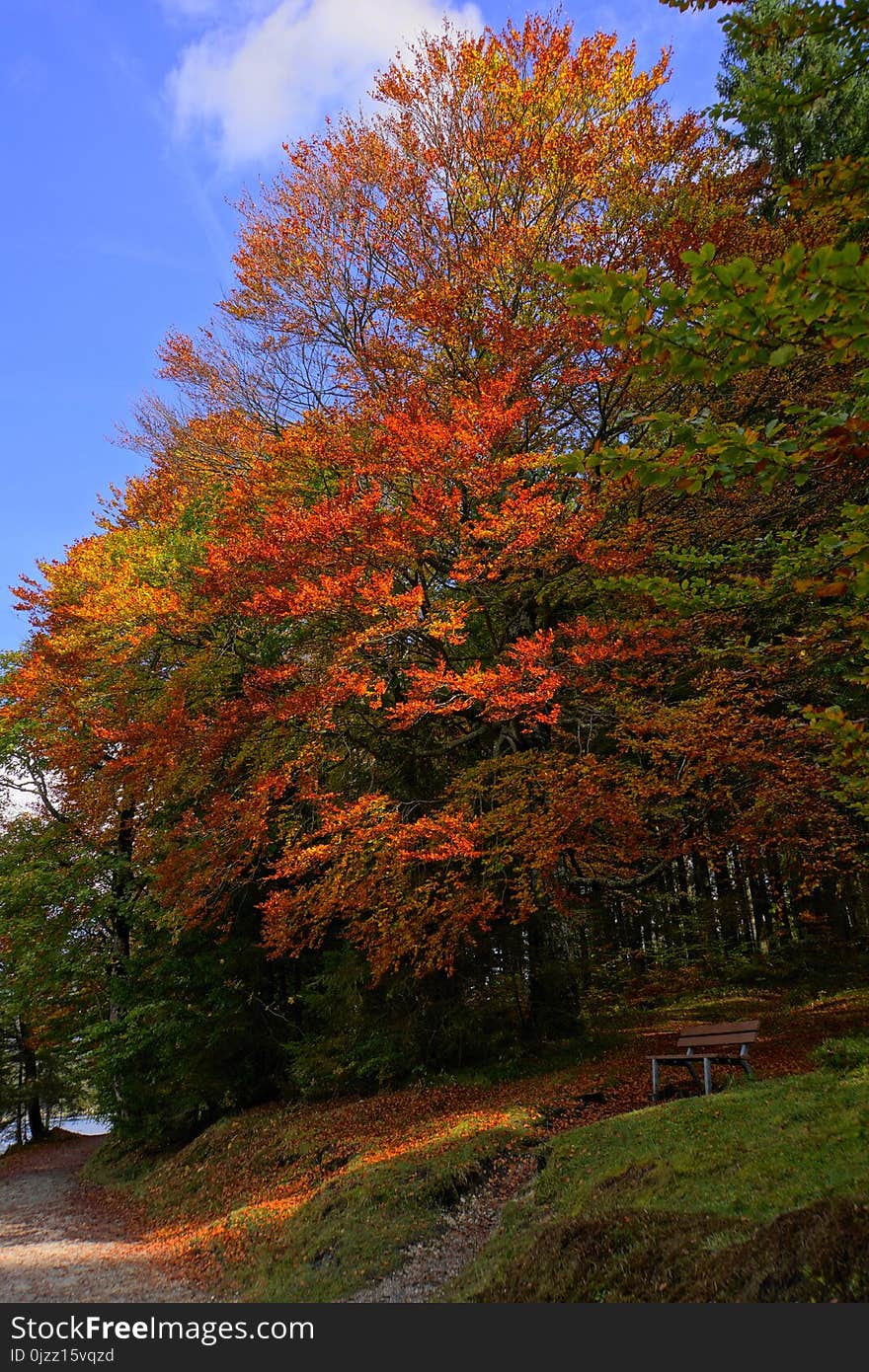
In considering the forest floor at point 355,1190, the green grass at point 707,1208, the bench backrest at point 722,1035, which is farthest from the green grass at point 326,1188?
the bench backrest at point 722,1035

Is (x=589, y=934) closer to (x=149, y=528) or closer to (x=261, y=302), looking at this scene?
(x=149, y=528)

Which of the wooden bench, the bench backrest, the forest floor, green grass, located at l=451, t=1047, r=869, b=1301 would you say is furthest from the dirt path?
the bench backrest

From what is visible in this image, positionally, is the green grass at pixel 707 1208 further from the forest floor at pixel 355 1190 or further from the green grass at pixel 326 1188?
the green grass at pixel 326 1188

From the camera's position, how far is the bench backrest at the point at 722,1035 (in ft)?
27.8

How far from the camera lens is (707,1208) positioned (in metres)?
5.21

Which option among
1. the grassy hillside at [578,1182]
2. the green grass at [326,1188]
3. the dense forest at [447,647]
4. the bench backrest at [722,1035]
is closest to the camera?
the grassy hillside at [578,1182]

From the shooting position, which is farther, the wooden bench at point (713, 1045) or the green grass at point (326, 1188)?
the wooden bench at point (713, 1045)

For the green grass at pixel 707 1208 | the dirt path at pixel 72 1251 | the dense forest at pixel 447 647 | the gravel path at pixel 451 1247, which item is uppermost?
the dense forest at pixel 447 647

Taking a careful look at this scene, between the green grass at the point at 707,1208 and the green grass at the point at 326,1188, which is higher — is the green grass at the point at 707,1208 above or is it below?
above

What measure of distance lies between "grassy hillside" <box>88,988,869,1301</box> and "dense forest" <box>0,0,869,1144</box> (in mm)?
2048

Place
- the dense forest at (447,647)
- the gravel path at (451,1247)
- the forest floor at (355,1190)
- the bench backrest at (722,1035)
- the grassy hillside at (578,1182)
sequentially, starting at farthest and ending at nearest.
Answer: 1. the dense forest at (447,647)
2. the bench backrest at (722,1035)
3. the forest floor at (355,1190)
4. the gravel path at (451,1247)
5. the grassy hillside at (578,1182)

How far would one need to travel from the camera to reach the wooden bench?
27.5 feet

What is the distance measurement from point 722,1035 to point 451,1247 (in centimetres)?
361

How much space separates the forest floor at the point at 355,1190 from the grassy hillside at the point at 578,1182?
4cm
